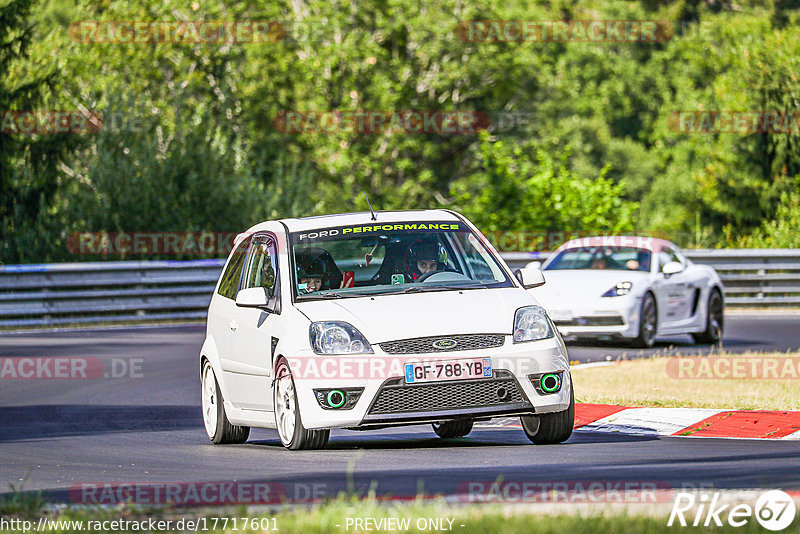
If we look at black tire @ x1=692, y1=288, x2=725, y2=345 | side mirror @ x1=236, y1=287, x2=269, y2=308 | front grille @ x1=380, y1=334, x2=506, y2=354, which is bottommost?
black tire @ x1=692, y1=288, x2=725, y2=345

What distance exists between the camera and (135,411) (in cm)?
1388

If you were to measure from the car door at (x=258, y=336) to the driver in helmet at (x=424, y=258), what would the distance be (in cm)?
97

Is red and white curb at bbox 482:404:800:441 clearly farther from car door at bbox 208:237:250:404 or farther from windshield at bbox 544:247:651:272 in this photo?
windshield at bbox 544:247:651:272

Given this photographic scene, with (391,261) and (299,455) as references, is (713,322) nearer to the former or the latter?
(391,261)

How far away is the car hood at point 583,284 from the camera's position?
62.3ft

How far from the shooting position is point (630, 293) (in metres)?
18.9

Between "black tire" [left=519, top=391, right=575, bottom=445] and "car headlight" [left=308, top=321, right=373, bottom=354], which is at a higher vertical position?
"car headlight" [left=308, top=321, right=373, bottom=354]

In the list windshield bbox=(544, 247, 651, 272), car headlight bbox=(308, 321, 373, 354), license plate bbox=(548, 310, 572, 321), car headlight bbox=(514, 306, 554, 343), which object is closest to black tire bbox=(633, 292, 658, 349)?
windshield bbox=(544, 247, 651, 272)

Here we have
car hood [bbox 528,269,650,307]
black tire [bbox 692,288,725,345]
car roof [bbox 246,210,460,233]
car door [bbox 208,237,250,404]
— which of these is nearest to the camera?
car roof [bbox 246,210,460,233]

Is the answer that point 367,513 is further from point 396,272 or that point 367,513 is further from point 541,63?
point 541,63

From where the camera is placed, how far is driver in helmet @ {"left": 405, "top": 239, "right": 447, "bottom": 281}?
417 inches

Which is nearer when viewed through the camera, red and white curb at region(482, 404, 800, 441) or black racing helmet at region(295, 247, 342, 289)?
black racing helmet at region(295, 247, 342, 289)

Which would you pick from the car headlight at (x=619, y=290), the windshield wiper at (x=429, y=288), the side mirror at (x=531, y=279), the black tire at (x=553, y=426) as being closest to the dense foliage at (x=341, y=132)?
the car headlight at (x=619, y=290)

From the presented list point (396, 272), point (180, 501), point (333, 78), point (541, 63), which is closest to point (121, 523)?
point (180, 501)
